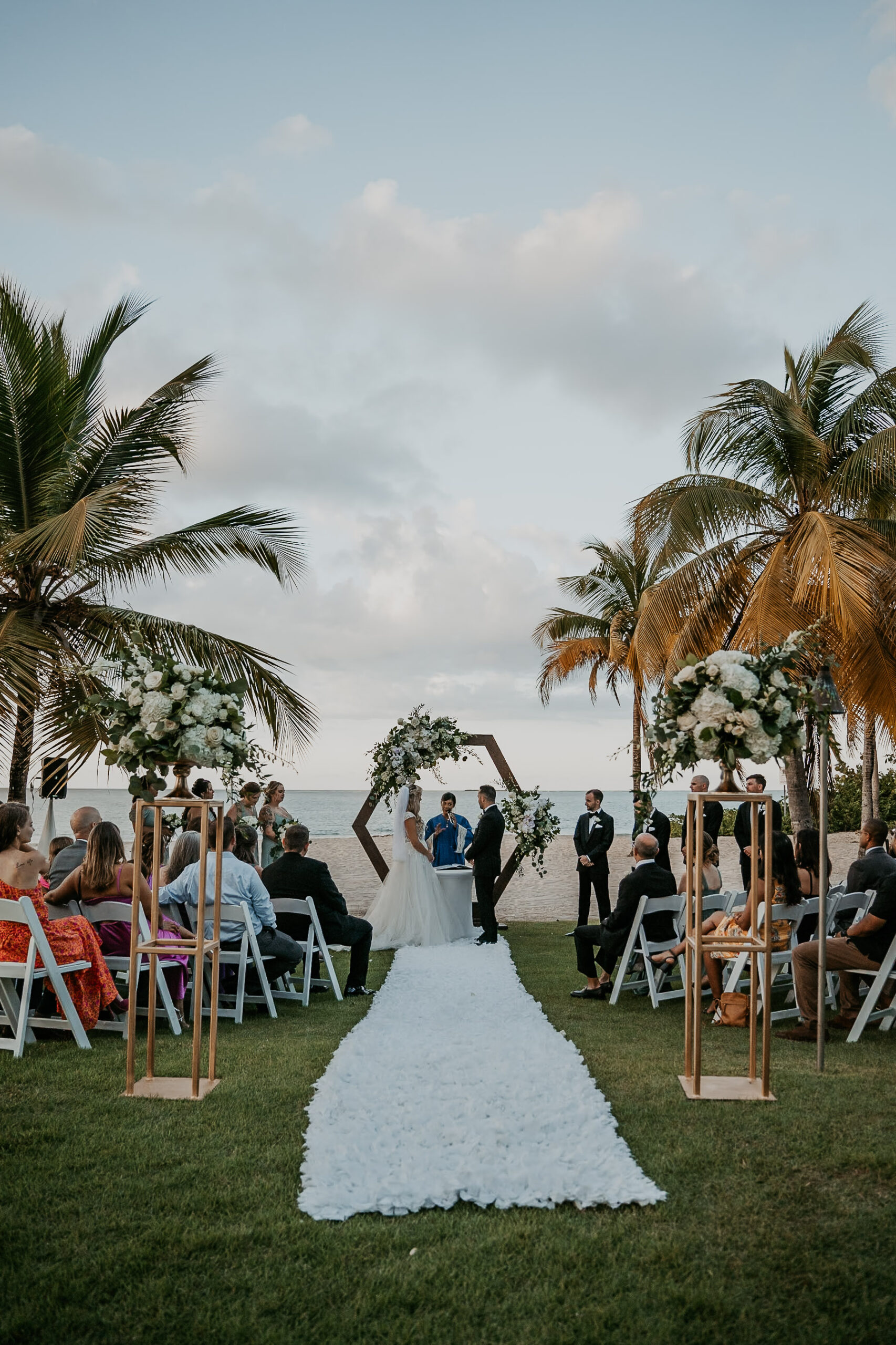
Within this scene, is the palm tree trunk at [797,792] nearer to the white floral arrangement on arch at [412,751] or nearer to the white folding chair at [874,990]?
the white floral arrangement on arch at [412,751]

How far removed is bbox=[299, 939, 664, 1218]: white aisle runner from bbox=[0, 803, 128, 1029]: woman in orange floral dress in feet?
5.92

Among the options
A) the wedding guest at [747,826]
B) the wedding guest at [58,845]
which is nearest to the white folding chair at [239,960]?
the wedding guest at [58,845]

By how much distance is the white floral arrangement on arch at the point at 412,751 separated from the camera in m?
13.1

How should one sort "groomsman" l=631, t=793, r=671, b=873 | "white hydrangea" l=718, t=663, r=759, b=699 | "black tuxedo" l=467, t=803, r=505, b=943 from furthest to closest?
"black tuxedo" l=467, t=803, r=505, b=943 < "groomsman" l=631, t=793, r=671, b=873 < "white hydrangea" l=718, t=663, r=759, b=699

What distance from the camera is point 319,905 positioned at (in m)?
8.55

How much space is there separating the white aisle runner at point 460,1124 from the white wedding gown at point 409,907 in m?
4.80

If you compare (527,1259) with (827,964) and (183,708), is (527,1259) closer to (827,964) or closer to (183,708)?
(183,708)

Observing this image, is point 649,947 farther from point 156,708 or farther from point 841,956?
point 156,708

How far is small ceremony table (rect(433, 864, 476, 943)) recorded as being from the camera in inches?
498

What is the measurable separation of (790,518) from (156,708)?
10.6 metres

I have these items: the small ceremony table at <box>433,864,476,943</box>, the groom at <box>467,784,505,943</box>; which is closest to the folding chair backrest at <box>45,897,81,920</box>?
the groom at <box>467,784,505,943</box>

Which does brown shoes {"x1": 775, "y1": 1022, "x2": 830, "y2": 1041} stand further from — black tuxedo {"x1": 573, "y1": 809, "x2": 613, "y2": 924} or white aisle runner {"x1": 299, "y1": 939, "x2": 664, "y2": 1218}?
black tuxedo {"x1": 573, "y1": 809, "x2": 613, "y2": 924}

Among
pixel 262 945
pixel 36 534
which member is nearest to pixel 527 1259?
pixel 262 945

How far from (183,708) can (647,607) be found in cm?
896
